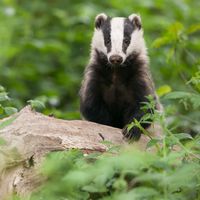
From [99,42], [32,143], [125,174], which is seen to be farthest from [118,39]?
[125,174]

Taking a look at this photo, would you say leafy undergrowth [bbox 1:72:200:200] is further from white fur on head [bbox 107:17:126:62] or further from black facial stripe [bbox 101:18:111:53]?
black facial stripe [bbox 101:18:111:53]

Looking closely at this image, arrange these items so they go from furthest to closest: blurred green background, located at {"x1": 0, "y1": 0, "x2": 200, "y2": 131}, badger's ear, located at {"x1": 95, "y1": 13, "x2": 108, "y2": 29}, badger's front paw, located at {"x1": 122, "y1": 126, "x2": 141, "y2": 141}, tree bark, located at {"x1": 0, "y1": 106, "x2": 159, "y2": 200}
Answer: blurred green background, located at {"x1": 0, "y1": 0, "x2": 200, "y2": 131} < badger's ear, located at {"x1": 95, "y1": 13, "x2": 108, "y2": 29} < badger's front paw, located at {"x1": 122, "y1": 126, "x2": 141, "y2": 141} < tree bark, located at {"x1": 0, "y1": 106, "x2": 159, "y2": 200}

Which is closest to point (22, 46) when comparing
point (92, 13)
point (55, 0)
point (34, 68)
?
point (34, 68)

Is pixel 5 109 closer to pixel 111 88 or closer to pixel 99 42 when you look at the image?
pixel 111 88

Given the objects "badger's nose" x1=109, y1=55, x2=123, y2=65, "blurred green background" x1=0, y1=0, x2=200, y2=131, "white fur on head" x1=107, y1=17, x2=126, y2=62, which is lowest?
"blurred green background" x1=0, y1=0, x2=200, y2=131

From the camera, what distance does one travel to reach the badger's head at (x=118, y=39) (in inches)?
227

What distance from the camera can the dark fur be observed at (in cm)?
601

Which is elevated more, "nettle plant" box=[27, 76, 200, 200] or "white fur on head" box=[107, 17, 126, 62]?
"white fur on head" box=[107, 17, 126, 62]

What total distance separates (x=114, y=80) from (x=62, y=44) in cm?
410

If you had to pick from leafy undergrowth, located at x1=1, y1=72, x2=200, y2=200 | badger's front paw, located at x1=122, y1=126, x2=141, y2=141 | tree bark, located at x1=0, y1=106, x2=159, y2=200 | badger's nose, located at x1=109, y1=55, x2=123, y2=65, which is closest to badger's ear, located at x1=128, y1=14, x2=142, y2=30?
badger's nose, located at x1=109, y1=55, x2=123, y2=65

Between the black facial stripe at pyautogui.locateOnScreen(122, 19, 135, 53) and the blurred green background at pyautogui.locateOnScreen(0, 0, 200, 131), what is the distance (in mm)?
2213

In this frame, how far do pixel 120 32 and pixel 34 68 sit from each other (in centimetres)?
399

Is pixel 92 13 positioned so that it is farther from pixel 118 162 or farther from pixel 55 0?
pixel 118 162

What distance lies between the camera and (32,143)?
4.56 meters
